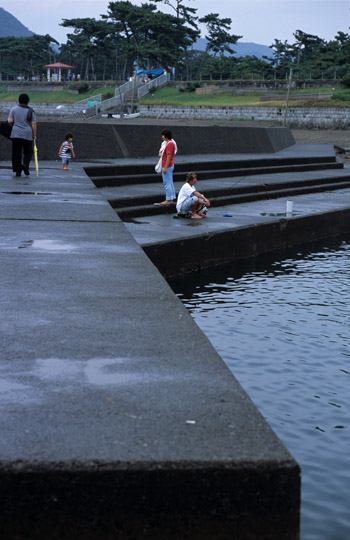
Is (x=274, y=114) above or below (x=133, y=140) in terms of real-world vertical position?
above

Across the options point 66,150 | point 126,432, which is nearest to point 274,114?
point 66,150

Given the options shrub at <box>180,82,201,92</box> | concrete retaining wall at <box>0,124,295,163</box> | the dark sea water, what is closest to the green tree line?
shrub at <box>180,82,201,92</box>

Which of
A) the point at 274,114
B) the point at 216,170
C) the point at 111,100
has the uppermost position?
the point at 111,100

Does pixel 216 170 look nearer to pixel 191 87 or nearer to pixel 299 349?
pixel 299 349

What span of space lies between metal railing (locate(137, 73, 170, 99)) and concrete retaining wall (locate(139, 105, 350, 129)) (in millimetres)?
11169

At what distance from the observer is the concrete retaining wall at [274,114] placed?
54781 millimetres

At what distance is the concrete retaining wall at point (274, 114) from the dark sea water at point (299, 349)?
1786 inches

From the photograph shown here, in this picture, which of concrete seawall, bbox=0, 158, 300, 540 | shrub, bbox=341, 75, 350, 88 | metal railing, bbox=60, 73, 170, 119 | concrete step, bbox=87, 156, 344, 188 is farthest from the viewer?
metal railing, bbox=60, 73, 170, 119

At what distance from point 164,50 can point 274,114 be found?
3499 cm

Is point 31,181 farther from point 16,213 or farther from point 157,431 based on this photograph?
point 157,431

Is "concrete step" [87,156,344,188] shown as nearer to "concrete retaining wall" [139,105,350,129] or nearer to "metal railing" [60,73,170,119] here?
"concrete retaining wall" [139,105,350,129]

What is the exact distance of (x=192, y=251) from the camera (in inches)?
391

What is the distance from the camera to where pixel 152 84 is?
82438 mm

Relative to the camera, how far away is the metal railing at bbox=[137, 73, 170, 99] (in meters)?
79.9
